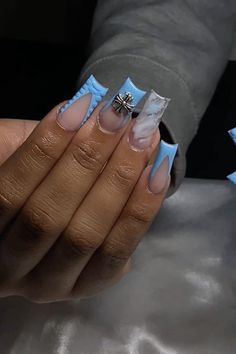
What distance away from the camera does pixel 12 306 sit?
438 millimetres

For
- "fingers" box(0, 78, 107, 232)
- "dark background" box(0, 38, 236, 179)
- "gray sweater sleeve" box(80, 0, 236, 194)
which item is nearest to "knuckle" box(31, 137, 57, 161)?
"fingers" box(0, 78, 107, 232)

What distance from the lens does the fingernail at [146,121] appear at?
0.30m

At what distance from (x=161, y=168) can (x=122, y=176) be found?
21 millimetres

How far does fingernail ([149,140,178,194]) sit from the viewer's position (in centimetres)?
31

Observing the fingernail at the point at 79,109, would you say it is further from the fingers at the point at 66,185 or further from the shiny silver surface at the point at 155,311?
the shiny silver surface at the point at 155,311

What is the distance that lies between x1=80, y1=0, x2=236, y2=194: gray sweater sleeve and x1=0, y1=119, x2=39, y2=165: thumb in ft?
0.19

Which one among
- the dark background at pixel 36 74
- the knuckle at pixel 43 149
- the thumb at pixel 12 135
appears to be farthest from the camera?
the dark background at pixel 36 74

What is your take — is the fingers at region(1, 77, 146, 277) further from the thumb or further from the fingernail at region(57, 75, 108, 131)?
the thumb

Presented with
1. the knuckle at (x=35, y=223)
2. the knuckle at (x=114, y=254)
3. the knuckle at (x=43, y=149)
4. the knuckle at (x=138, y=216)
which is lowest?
the knuckle at (x=114, y=254)

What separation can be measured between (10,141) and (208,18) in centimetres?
19

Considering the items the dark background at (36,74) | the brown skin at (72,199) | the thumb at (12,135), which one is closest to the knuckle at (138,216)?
the brown skin at (72,199)

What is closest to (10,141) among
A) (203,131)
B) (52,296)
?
(52,296)

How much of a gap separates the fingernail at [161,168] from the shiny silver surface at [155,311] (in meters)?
0.16

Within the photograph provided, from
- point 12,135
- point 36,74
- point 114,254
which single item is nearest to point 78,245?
point 114,254
